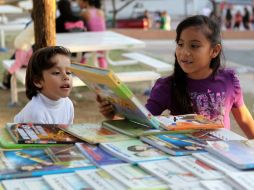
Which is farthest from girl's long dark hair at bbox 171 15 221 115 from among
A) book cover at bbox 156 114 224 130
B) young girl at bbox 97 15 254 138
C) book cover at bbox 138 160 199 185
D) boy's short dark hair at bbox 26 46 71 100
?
book cover at bbox 138 160 199 185

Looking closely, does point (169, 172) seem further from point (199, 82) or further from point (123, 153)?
point (199, 82)

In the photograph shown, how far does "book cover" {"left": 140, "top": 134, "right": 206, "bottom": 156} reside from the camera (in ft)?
6.20

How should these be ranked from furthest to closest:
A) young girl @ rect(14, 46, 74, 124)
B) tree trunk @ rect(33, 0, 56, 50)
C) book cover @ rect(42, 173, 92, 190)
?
tree trunk @ rect(33, 0, 56, 50) → young girl @ rect(14, 46, 74, 124) → book cover @ rect(42, 173, 92, 190)

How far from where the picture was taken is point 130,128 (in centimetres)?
221

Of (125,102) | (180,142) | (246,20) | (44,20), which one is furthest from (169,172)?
(246,20)

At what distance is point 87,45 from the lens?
19.9ft

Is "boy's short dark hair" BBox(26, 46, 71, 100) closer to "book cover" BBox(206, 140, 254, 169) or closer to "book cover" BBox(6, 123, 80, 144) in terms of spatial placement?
"book cover" BBox(6, 123, 80, 144)

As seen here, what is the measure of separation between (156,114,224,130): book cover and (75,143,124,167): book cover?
33 centimetres

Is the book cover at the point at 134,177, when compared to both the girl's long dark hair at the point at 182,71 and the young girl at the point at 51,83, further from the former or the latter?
the young girl at the point at 51,83

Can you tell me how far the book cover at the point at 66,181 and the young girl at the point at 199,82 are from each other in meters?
1.07

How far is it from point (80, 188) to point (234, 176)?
1.42ft

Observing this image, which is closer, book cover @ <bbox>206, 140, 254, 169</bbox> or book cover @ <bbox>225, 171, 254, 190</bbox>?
book cover @ <bbox>225, 171, 254, 190</bbox>

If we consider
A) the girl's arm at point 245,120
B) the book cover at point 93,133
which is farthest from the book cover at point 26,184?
the girl's arm at point 245,120

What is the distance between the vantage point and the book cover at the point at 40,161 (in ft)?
5.56
